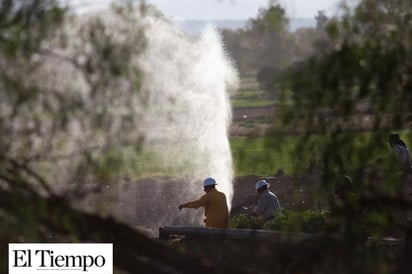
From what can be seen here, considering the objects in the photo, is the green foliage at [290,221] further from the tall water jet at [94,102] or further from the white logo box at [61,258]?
the tall water jet at [94,102]

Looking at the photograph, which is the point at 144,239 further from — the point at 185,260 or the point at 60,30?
the point at 60,30

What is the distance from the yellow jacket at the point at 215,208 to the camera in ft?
48.5

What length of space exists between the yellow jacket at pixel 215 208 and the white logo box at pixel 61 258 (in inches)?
235

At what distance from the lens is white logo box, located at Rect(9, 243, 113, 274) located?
692 cm

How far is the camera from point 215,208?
14859mm

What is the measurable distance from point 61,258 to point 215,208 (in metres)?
6.85

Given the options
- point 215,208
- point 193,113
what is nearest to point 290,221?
point 215,208

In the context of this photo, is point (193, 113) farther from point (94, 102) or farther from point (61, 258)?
point (94, 102)

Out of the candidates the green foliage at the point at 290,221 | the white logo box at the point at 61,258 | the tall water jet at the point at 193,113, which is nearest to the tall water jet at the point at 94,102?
the white logo box at the point at 61,258

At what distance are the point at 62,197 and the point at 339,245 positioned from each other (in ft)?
5.91

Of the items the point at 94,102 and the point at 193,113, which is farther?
the point at 193,113

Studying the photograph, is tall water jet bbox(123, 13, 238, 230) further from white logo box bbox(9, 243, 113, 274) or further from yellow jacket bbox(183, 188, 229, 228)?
white logo box bbox(9, 243, 113, 274)

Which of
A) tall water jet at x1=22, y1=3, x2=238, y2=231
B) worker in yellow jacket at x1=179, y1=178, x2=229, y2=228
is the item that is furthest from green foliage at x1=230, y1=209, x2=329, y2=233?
tall water jet at x1=22, y1=3, x2=238, y2=231

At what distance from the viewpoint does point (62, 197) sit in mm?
6223
